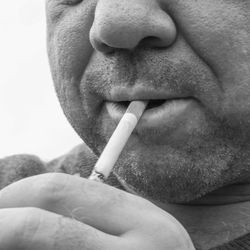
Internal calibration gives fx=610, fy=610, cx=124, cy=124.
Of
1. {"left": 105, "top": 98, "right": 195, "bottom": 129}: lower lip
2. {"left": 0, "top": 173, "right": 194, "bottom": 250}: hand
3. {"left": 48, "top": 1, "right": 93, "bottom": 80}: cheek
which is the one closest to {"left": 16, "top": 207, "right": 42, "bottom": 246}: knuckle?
{"left": 0, "top": 173, "right": 194, "bottom": 250}: hand

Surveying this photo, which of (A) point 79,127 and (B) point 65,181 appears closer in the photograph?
(B) point 65,181

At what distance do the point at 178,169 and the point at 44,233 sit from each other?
13.0 inches

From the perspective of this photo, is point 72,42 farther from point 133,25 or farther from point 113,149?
point 113,149

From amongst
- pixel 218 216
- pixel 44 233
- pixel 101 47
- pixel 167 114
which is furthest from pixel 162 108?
pixel 44 233

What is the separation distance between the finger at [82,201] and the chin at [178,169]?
0.25m

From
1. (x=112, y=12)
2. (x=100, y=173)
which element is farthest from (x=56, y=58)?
(x=100, y=173)

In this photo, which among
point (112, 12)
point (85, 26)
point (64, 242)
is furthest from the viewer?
point (85, 26)

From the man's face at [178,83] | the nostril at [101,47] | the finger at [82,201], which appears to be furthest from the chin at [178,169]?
the finger at [82,201]

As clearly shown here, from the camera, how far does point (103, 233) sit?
0.56 m

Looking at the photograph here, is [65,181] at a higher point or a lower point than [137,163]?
higher

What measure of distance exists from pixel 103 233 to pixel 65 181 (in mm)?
64

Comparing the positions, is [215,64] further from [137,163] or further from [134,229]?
[134,229]

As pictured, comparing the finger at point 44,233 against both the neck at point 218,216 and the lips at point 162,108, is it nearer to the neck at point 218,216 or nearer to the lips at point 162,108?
the lips at point 162,108

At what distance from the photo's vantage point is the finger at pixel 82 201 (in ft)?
1.89
